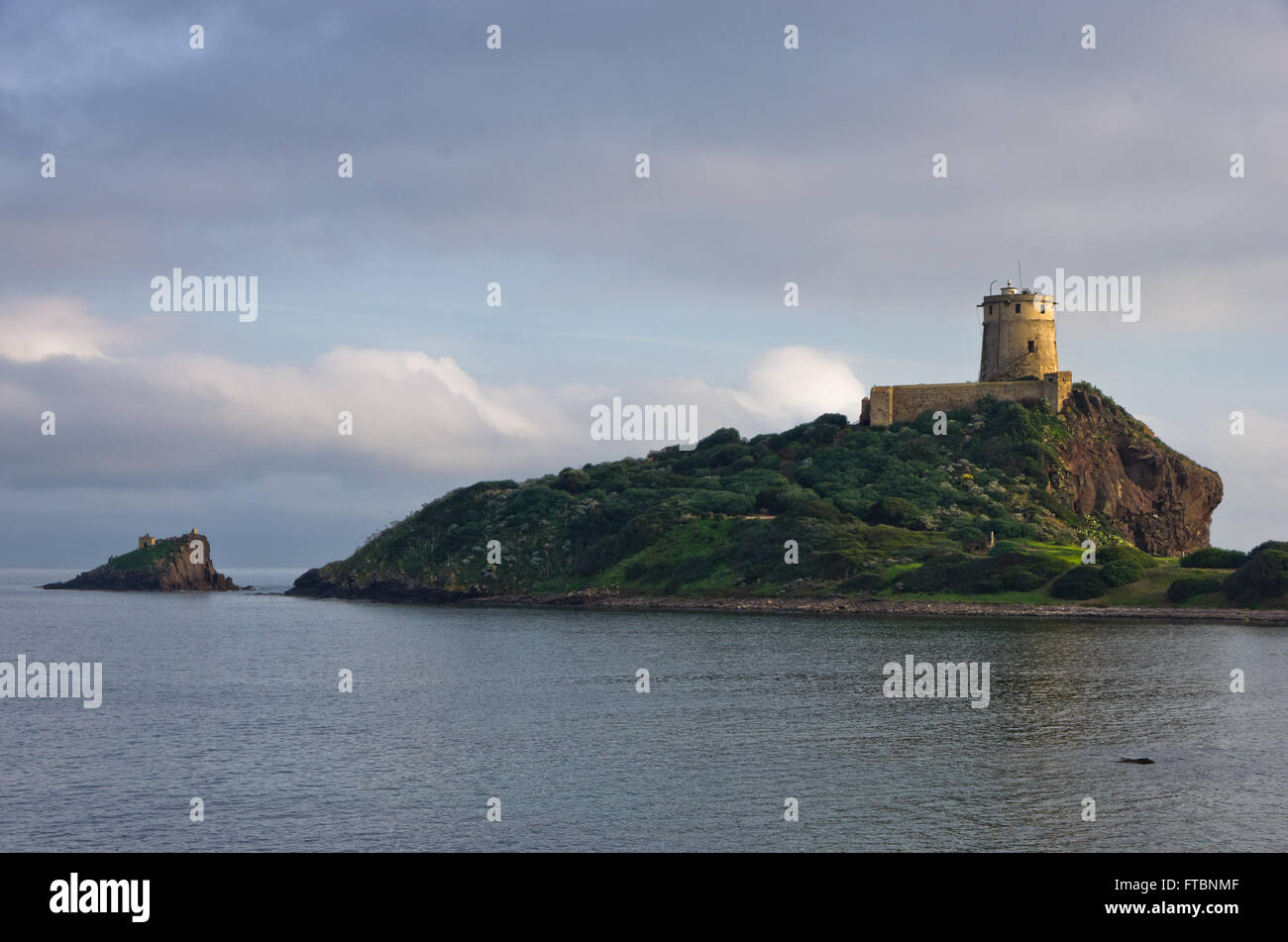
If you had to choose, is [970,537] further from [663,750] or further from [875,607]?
[663,750]

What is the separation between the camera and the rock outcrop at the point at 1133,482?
468 feet

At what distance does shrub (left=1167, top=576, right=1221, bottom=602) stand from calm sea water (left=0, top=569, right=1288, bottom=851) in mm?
20654

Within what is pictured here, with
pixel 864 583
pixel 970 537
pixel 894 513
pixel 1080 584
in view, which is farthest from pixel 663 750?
pixel 894 513

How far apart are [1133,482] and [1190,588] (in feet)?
161

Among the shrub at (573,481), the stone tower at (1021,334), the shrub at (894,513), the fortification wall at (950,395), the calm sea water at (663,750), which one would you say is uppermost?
the stone tower at (1021,334)

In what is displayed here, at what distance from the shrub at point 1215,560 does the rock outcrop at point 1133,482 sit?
26.3 m

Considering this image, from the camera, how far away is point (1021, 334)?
15612 cm

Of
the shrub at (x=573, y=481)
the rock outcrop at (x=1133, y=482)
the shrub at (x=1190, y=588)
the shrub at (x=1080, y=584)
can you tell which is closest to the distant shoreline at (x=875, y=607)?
the shrub at (x=1190, y=588)

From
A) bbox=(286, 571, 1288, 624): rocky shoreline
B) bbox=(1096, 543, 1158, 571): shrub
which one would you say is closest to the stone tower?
bbox=(1096, 543, 1158, 571): shrub

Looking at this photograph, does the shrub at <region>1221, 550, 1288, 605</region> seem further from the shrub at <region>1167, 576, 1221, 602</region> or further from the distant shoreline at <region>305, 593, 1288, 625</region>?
the distant shoreline at <region>305, 593, 1288, 625</region>

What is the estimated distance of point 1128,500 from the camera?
5679 inches

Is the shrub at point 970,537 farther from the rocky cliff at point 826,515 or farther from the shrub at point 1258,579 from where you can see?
the shrub at point 1258,579

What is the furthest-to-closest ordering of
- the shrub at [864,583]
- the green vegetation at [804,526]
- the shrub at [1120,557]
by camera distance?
1. the green vegetation at [804,526]
2. the shrub at [864,583]
3. the shrub at [1120,557]
